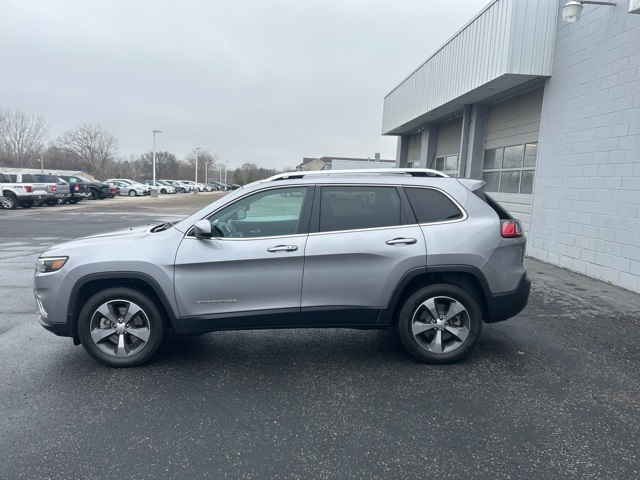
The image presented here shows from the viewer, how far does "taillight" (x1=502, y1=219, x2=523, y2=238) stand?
13.3 feet

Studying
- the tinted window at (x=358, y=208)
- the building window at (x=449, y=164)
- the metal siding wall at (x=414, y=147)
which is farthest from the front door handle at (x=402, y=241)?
the metal siding wall at (x=414, y=147)

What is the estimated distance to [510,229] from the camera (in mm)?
4078

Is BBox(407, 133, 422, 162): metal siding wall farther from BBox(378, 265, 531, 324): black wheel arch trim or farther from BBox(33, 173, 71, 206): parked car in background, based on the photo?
BBox(33, 173, 71, 206): parked car in background

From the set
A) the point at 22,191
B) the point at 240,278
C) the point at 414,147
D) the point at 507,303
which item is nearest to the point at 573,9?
the point at 507,303

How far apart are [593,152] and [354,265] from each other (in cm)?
637

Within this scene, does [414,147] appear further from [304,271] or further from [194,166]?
[194,166]

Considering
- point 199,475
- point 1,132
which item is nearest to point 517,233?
point 199,475

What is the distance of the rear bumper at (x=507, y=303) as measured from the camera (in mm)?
4047

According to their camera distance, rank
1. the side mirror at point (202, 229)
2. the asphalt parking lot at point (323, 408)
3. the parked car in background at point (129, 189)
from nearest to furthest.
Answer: the asphalt parking lot at point (323, 408), the side mirror at point (202, 229), the parked car in background at point (129, 189)

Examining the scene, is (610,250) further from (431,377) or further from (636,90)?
(431,377)

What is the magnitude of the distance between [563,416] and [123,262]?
3812 millimetres

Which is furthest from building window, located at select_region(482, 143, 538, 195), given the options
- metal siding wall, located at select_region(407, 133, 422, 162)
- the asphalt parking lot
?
metal siding wall, located at select_region(407, 133, 422, 162)

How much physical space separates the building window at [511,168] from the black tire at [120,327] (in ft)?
30.2

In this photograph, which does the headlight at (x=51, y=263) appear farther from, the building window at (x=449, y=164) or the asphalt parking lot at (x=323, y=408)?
the building window at (x=449, y=164)
